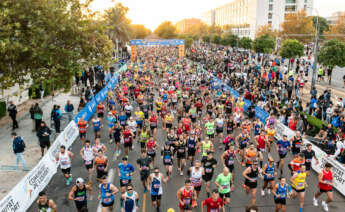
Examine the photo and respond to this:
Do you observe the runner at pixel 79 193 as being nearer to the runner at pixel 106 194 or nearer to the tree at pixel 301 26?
the runner at pixel 106 194

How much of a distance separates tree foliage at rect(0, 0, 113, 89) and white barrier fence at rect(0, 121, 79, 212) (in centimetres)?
439

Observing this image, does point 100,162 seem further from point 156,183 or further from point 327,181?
point 327,181

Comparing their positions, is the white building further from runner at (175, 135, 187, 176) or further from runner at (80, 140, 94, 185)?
runner at (80, 140, 94, 185)

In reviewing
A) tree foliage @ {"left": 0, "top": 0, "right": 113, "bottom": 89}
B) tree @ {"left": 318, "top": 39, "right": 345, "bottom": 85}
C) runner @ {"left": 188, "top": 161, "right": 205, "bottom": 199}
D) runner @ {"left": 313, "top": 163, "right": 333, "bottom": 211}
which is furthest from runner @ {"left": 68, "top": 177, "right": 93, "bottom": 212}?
tree @ {"left": 318, "top": 39, "right": 345, "bottom": 85}

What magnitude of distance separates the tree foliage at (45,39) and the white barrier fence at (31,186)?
4387 millimetres

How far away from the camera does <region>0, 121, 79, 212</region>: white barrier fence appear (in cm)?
821

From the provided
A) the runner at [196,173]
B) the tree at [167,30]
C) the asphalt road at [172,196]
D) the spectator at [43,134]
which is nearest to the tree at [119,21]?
the spectator at [43,134]

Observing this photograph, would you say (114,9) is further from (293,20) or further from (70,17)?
(70,17)

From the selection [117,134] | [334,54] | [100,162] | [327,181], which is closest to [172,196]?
[100,162]

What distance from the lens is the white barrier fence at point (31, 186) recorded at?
821cm

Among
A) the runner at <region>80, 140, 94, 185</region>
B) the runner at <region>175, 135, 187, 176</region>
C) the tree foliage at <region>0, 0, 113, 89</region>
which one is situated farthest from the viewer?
the tree foliage at <region>0, 0, 113, 89</region>

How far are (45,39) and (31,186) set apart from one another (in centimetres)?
770

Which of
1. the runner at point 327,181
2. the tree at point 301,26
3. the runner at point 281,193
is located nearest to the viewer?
the runner at point 281,193

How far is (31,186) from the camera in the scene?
9.51 metres
